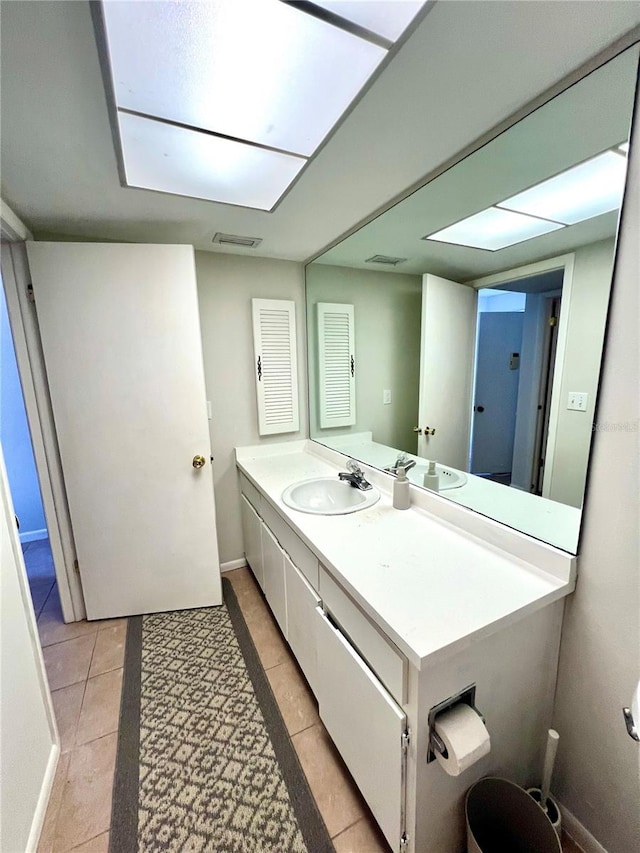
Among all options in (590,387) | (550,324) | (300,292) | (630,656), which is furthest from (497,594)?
(300,292)

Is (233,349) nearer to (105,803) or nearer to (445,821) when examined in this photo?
(105,803)

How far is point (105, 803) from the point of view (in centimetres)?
111

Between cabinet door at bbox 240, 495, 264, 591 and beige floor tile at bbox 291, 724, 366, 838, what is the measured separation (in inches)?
32.0

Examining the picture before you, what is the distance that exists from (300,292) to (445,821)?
247 centimetres

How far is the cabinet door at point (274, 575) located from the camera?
1598 mm

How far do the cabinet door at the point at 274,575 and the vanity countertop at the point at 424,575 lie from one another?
30cm

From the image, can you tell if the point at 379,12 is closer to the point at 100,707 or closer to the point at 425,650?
the point at 425,650

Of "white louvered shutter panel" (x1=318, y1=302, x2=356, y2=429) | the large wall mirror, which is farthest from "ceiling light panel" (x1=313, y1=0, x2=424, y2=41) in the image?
"white louvered shutter panel" (x1=318, y1=302, x2=356, y2=429)

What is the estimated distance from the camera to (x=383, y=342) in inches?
73.0

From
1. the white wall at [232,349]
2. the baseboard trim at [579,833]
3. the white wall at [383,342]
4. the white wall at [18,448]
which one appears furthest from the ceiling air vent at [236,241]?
the baseboard trim at [579,833]

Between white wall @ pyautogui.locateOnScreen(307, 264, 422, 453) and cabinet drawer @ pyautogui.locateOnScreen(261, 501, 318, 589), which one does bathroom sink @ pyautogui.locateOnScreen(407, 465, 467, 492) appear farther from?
cabinet drawer @ pyautogui.locateOnScreen(261, 501, 318, 589)

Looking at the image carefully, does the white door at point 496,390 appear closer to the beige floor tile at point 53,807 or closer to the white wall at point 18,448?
the beige floor tile at point 53,807

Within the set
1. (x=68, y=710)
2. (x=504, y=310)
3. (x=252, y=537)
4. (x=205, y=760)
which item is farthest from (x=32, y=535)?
(x=504, y=310)

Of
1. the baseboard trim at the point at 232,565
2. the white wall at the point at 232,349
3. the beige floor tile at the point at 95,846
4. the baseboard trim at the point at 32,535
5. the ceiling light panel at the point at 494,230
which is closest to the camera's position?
the beige floor tile at the point at 95,846
